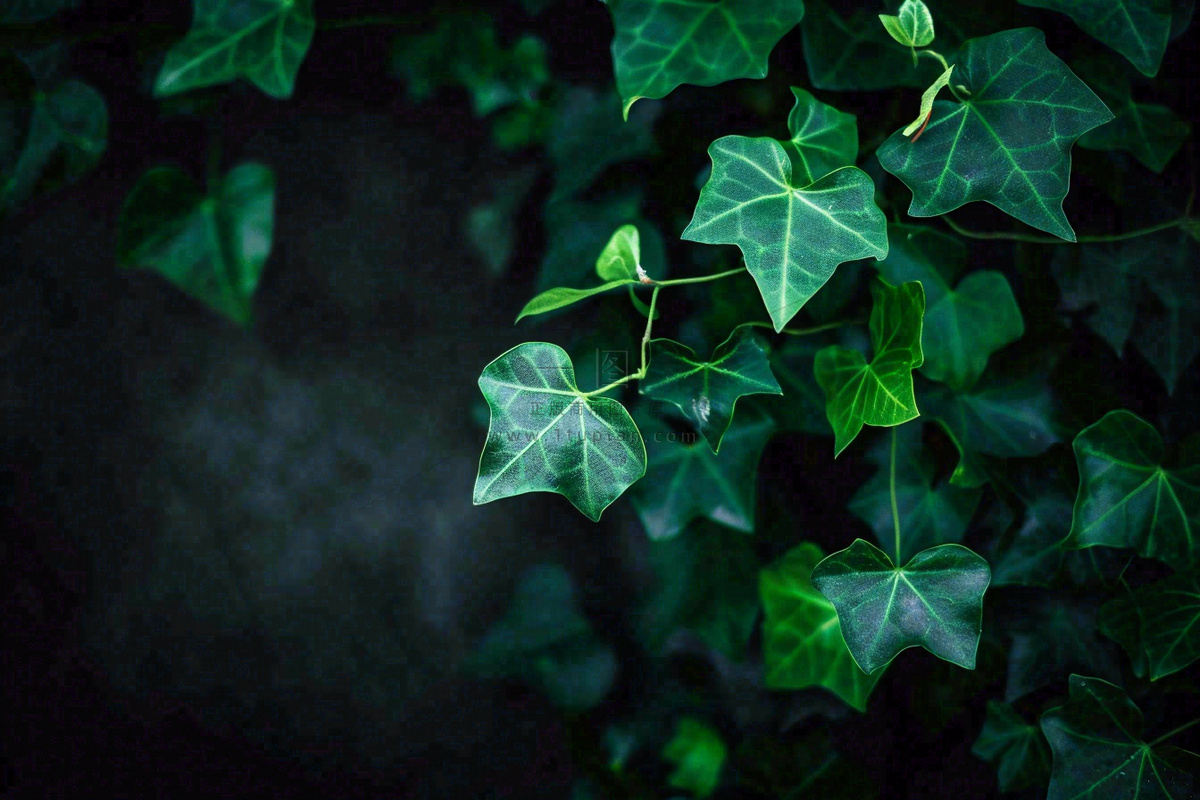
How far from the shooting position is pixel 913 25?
1.79 feet

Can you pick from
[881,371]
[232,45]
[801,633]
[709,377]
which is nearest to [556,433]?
[709,377]

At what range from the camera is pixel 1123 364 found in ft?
2.44

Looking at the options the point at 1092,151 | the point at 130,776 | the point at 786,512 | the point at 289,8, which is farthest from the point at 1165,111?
the point at 130,776

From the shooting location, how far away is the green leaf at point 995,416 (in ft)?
2.27

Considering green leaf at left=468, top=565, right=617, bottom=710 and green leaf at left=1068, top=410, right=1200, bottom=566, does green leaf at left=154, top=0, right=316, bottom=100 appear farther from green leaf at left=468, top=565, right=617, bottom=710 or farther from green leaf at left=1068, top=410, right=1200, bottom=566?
green leaf at left=1068, top=410, right=1200, bottom=566

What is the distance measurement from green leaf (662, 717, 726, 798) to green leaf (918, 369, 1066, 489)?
450 mm

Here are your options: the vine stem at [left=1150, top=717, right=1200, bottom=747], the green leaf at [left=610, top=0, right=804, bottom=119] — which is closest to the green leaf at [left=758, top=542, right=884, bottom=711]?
the vine stem at [left=1150, top=717, right=1200, bottom=747]

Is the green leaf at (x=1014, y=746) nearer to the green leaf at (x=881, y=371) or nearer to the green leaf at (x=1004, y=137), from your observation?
the green leaf at (x=881, y=371)

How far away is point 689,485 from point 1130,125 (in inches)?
20.3

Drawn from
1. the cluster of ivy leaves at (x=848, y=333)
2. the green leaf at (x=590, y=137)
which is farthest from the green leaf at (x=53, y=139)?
the green leaf at (x=590, y=137)

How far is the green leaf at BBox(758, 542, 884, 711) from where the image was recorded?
72 centimetres

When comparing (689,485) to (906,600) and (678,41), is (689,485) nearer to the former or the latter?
(906,600)

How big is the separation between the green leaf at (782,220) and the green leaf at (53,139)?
25.4 inches

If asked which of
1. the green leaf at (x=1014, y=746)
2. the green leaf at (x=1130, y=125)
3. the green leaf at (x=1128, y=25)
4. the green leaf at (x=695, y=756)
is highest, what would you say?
the green leaf at (x=1128, y=25)
